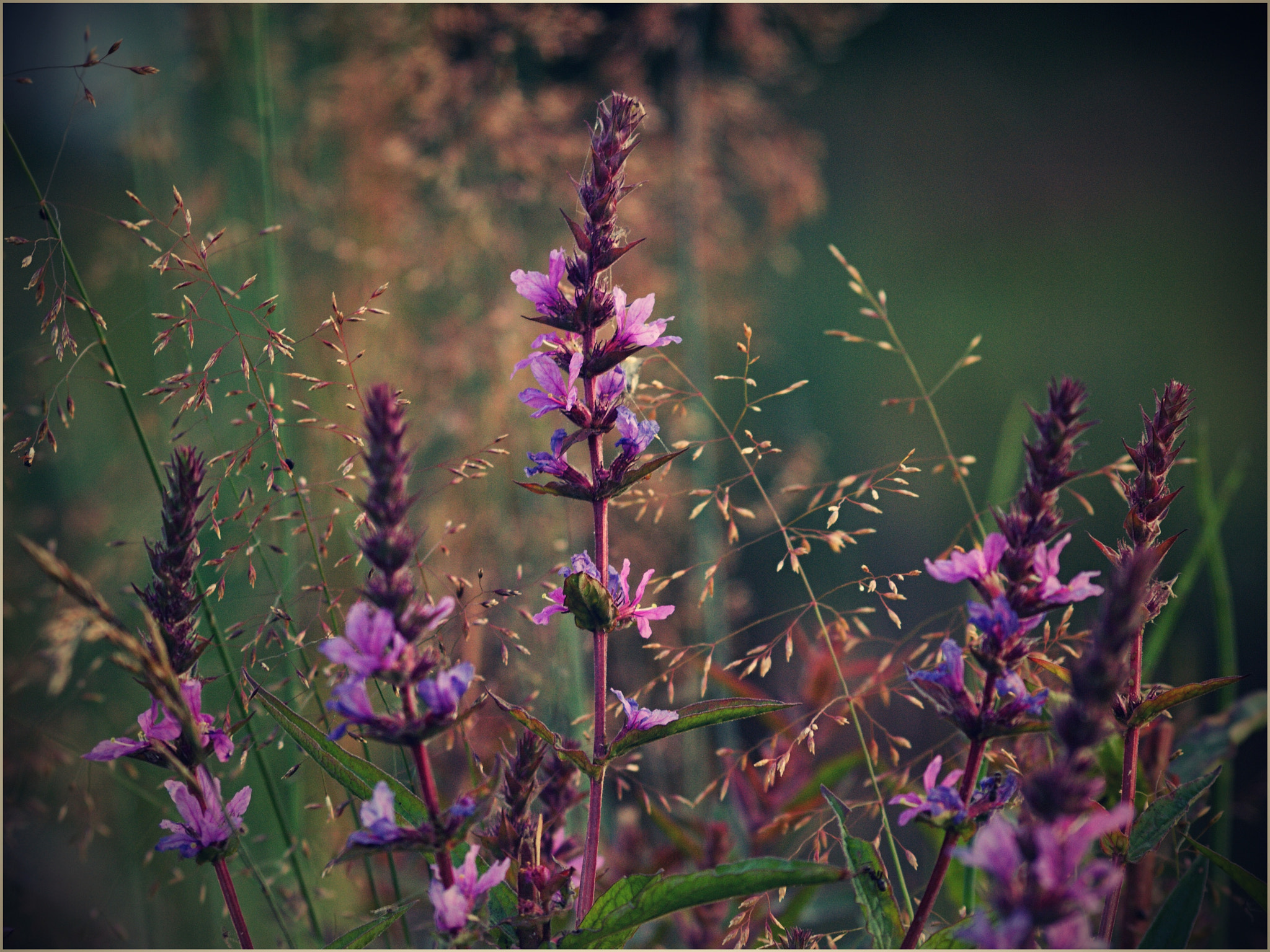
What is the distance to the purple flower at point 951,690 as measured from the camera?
513mm

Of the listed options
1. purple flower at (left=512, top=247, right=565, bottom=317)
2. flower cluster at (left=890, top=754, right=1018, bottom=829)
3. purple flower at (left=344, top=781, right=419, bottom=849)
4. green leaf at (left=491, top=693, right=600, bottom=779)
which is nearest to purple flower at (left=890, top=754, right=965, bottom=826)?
flower cluster at (left=890, top=754, right=1018, bottom=829)

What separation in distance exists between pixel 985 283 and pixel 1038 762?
2582 mm

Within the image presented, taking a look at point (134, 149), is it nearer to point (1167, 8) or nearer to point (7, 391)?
point (7, 391)

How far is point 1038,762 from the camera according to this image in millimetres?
736

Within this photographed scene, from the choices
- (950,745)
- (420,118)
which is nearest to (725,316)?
(420,118)

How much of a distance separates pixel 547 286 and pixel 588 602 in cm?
25

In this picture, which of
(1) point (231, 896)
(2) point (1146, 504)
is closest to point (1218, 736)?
(2) point (1146, 504)

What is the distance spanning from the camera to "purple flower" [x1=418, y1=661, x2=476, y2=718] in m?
0.44

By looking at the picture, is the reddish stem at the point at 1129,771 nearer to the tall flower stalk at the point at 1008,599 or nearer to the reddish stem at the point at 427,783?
the tall flower stalk at the point at 1008,599

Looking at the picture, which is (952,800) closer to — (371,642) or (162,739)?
(371,642)

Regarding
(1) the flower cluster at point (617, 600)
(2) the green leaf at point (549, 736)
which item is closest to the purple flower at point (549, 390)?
(1) the flower cluster at point (617, 600)

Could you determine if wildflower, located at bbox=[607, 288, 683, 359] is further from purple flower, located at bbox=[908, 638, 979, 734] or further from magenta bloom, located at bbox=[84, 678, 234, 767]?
magenta bloom, located at bbox=[84, 678, 234, 767]

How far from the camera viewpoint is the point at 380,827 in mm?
446

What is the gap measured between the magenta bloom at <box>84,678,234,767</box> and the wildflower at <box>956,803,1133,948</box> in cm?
50
